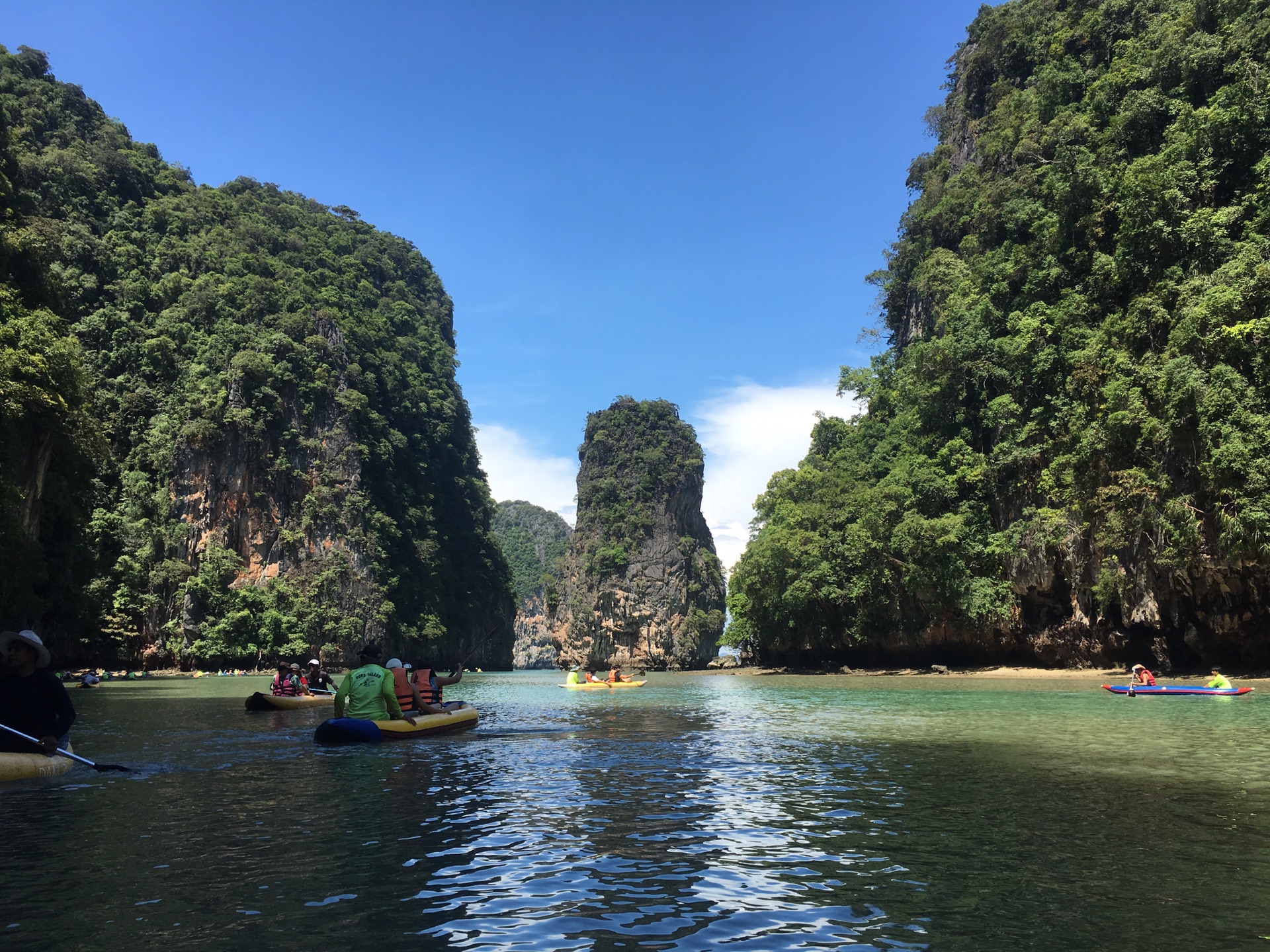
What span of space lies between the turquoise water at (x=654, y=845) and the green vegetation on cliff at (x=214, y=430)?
3045 centimetres

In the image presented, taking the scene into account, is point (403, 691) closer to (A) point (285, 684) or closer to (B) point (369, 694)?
(B) point (369, 694)

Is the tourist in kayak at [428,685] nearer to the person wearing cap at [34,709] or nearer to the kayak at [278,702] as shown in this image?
the kayak at [278,702]

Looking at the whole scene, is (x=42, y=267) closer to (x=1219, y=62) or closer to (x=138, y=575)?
(x=138, y=575)

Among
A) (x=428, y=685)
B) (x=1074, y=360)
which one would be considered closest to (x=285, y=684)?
(x=428, y=685)

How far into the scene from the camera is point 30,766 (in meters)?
8.66

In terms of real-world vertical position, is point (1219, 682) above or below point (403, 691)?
below

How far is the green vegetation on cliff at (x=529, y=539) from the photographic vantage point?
6432 inches

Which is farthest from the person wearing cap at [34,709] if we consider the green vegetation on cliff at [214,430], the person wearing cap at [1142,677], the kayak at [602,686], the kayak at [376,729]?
the green vegetation on cliff at [214,430]

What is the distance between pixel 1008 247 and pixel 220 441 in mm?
50885

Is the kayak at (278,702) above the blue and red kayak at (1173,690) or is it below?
above

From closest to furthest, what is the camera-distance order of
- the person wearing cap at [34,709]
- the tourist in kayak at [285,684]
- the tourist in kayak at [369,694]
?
the person wearing cap at [34,709]
the tourist in kayak at [369,694]
the tourist in kayak at [285,684]

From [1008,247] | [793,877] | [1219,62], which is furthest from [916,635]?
[793,877]

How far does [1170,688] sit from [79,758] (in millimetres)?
23690

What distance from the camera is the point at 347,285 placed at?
81.8 metres
